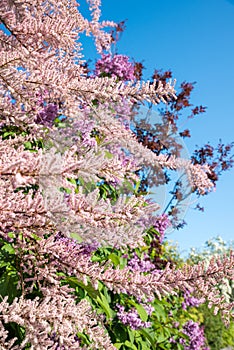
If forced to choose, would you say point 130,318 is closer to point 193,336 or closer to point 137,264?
point 137,264

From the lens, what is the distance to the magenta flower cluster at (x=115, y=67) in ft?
14.0

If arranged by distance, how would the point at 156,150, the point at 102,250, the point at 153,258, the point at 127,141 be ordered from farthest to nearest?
1. the point at 156,150
2. the point at 153,258
3. the point at 102,250
4. the point at 127,141

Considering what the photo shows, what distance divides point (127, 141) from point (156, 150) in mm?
3777

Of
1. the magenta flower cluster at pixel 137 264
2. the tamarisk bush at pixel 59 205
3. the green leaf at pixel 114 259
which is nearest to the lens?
the tamarisk bush at pixel 59 205

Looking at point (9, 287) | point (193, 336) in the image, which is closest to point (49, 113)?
point (9, 287)

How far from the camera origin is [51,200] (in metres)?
1.21

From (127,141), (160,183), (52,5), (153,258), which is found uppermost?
(160,183)

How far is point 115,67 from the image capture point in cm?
428

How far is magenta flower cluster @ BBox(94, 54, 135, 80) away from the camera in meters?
4.27

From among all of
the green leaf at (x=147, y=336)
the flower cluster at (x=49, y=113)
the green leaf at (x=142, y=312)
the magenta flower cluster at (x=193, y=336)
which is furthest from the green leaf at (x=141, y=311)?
the magenta flower cluster at (x=193, y=336)

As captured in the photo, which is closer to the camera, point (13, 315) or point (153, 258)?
point (13, 315)

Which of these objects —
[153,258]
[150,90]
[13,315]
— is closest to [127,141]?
[150,90]

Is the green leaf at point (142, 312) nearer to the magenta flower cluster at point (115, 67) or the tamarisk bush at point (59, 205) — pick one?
the tamarisk bush at point (59, 205)

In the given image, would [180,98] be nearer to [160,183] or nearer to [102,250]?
[160,183]
